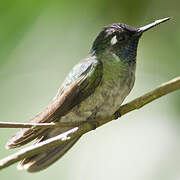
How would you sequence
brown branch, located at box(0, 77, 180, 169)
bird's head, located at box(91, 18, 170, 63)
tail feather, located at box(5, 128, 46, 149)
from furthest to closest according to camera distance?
bird's head, located at box(91, 18, 170, 63) < tail feather, located at box(5, 128, 46, 149) < brown branch, located at box(0, 77, 180, 169)

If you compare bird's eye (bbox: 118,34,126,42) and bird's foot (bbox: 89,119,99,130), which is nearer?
bird's foot (bbox: 89,119,99,130)

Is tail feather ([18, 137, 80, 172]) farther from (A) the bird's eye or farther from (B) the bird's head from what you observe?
(A) the bird's eye

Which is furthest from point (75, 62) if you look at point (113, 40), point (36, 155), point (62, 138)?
point (62, 138)

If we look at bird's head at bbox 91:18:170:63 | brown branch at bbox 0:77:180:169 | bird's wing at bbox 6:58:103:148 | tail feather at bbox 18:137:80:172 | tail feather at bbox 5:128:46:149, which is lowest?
brown branch at bbox 0:77:180:169

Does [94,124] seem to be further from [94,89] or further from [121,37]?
[121,37]

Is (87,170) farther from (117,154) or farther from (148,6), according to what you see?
(148,6)

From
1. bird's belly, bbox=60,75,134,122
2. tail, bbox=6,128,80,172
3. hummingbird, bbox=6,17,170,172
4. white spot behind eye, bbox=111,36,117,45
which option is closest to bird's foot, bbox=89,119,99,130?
hummingbird, bbox=6,17,170,172

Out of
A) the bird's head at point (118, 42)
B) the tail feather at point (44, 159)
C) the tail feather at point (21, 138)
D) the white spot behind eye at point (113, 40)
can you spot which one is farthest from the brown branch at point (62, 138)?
the white spot behind eye at point (113, 40)

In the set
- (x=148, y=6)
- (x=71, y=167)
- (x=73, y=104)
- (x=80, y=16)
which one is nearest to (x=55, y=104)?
(x=73, y=104)
